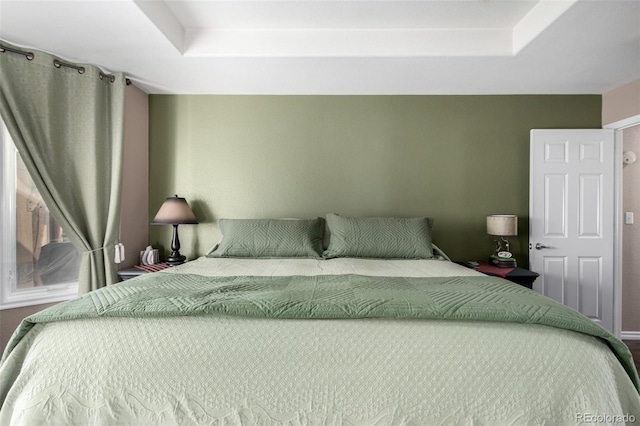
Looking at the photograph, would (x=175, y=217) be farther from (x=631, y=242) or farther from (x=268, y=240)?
(x=631, y=242)

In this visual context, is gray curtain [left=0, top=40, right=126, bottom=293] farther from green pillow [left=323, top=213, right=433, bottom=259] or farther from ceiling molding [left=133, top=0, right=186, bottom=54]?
green pillow [left=323, top=213, right=433, bottom=259]

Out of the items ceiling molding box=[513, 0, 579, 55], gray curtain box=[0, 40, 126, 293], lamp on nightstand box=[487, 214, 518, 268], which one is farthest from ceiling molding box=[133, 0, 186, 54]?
lamp on nightstand box=[487, 214, 518, 268]

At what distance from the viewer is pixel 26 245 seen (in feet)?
7.57

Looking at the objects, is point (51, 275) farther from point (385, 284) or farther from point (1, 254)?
point (385, 284)

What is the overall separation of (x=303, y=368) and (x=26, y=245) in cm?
244

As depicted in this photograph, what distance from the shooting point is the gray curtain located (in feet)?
7.12

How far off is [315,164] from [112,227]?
1.87 m

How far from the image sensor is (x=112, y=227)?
8.57ft

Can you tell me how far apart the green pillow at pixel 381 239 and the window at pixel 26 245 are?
214 cm

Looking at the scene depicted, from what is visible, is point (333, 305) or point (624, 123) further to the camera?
point (624, 123)

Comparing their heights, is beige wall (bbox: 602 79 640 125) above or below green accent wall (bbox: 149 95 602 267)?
above

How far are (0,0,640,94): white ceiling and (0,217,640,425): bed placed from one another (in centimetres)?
182

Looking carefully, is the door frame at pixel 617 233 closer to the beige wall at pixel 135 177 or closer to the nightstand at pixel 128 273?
the nightstand at pixel 128 273

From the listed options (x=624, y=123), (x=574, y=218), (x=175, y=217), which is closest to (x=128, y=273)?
(x=175, y=217)
